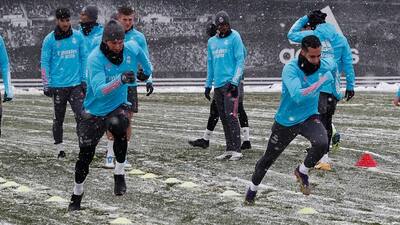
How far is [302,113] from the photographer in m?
8.39

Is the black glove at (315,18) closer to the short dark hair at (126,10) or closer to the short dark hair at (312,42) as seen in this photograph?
the short dark hair at (126,10)

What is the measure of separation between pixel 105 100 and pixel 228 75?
385 centimetres

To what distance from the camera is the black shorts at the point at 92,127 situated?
8.27 metres

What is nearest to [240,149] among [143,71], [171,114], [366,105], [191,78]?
[143,71]

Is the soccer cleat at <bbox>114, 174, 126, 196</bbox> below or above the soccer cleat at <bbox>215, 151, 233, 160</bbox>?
above

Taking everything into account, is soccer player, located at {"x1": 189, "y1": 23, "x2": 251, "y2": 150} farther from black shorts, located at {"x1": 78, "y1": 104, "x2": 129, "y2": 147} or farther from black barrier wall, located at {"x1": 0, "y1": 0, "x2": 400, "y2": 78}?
black barrier wall, located at {"x1": 0, "y1": 0, "x2": 400, "y2": 78}

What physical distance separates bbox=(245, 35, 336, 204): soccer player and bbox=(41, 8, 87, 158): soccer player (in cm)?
407

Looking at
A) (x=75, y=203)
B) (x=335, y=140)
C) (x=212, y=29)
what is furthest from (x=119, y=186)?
(x=212, y=29)

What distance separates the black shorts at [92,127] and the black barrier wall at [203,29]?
60.7 feet

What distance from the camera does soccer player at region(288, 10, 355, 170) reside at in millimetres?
10703

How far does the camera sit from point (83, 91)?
39.0ft

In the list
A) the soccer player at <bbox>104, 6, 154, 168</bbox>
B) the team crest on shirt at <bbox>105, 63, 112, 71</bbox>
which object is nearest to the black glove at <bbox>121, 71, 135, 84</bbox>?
the team crest on shirt at <bbox>105, 63, 112, 71</bbox>

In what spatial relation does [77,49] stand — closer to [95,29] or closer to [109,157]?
[95,29]

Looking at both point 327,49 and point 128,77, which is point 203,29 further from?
point 128,77
